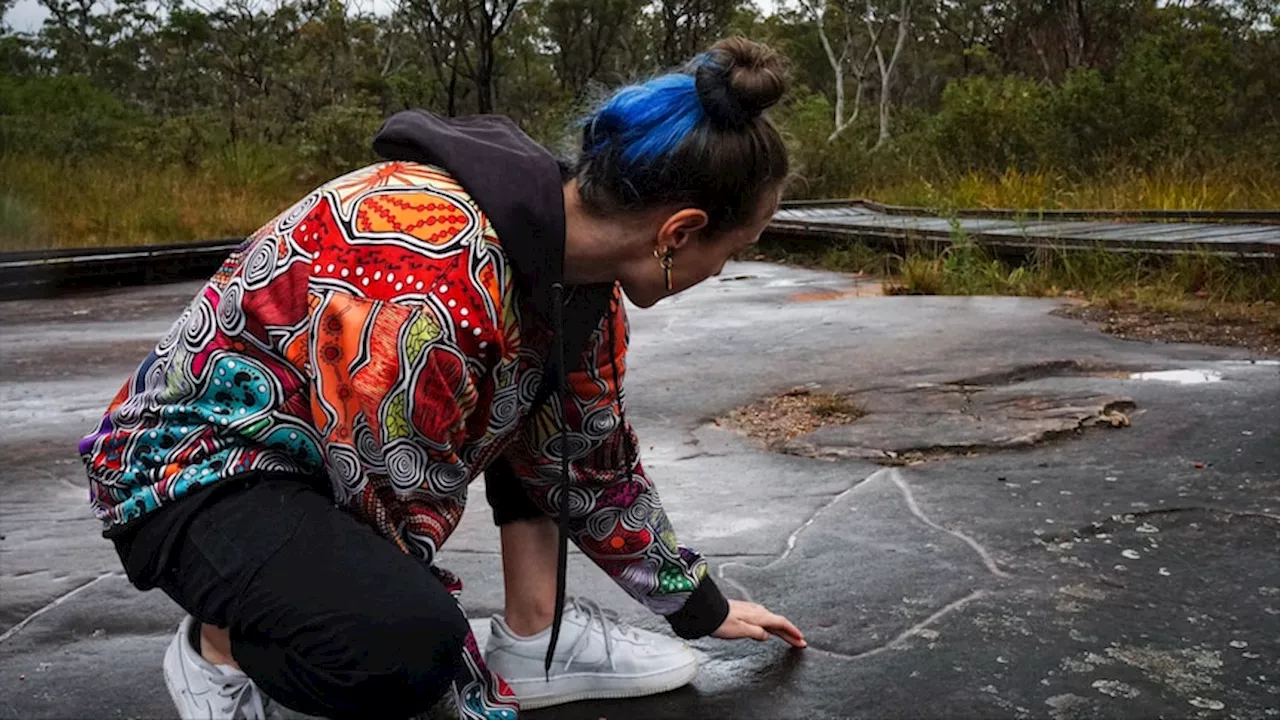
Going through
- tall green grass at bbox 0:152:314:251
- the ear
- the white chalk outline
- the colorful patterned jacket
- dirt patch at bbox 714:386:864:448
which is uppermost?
the ear

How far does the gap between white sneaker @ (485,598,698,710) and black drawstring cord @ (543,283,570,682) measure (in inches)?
0.8

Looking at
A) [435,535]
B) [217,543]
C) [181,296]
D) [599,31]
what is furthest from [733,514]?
[599,31]

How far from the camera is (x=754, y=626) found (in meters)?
2.03

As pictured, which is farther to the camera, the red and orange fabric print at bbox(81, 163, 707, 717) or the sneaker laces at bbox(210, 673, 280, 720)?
the sneaker laces at bbox(210, 673, 280, 720)

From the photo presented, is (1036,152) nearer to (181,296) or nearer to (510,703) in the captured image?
Result: (181,296)

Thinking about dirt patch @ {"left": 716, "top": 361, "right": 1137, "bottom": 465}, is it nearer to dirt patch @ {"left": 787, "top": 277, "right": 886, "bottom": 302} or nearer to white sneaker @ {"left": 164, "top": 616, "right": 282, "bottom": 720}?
white sneaker @ {"left": 164, "top": 616, "right": 282, "bottom": 720}

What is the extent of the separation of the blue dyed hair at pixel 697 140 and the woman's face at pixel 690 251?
2 cm

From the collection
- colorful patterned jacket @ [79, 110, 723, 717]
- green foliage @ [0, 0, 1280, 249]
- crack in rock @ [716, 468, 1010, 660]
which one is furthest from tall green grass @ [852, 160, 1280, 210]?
colorful patterned jacket @ [79, 110, 723, 717]

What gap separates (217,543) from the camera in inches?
60.9

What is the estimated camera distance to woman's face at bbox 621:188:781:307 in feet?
5.23

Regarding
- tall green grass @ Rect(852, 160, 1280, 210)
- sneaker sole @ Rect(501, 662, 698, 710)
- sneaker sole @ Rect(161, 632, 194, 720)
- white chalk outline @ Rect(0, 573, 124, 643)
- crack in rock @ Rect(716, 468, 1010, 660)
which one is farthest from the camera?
tall green grass @ Rect(852, 160, 1280, 210)

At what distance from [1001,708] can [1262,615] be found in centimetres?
58

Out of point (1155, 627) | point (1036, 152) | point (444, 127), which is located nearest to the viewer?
point (444, 127)

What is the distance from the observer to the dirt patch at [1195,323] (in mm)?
4699
